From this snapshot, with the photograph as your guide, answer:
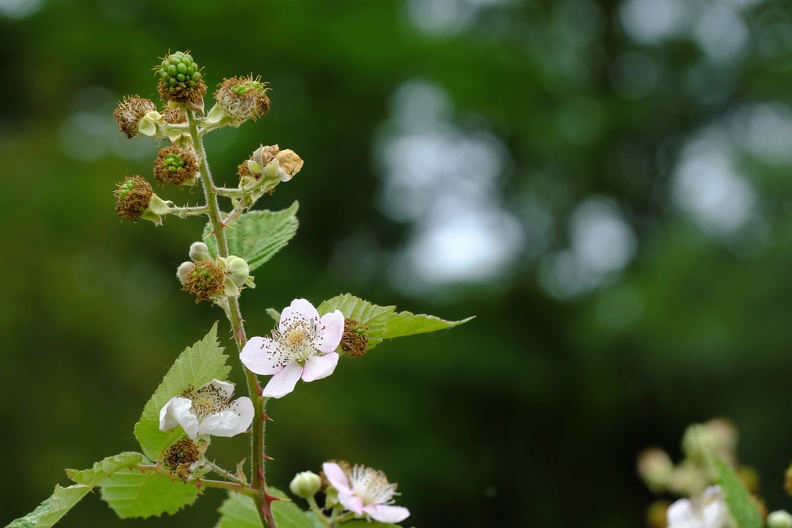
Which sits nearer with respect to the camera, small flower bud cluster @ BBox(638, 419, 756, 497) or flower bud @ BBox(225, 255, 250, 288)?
flower bud @ BBox(225, 255, 250, 288)

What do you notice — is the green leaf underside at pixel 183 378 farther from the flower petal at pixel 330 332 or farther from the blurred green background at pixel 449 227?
the blurred green background at pixel 449 227

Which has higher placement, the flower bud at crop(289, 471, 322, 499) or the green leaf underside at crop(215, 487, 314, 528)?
the flower bud at crop(289, 471, 322, 499)

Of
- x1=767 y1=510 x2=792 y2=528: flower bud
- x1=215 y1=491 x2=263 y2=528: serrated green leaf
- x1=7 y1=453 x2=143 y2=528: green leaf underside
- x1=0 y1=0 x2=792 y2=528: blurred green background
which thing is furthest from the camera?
x1=0 y1=0 x2=792 y2=528: blurred green background

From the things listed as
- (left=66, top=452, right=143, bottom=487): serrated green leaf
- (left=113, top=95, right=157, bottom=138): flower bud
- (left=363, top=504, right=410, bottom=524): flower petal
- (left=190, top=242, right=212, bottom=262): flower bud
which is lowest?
(left=363, top=504, right=410, bottom=524): flower petal

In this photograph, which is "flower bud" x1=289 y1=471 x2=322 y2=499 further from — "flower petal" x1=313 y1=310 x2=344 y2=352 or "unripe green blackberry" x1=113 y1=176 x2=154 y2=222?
"unripe green blackberry" x1=113 y1=176 x2=154 y2=222

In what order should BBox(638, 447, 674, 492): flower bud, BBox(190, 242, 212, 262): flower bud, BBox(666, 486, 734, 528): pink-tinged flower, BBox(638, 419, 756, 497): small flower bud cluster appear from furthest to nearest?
BBox(638, 447, 674, 492): flower bud < BBox(638, 419, 756, 497): small flower bud cluster < BBox(666, 486, 734, 528): pink-tinged flower < BBox(190, 242, 212, 262): flower bud

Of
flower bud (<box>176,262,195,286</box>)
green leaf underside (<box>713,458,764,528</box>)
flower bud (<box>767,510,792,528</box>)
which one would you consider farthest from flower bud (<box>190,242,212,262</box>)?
flower bud (<box>767,510,792,528</box>)

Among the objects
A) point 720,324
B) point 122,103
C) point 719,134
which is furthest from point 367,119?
point 122,103

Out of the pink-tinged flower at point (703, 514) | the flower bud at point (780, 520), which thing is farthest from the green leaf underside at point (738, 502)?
the flower bud at point (780, 520)

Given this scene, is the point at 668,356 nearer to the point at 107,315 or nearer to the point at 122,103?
the point at 107,315
